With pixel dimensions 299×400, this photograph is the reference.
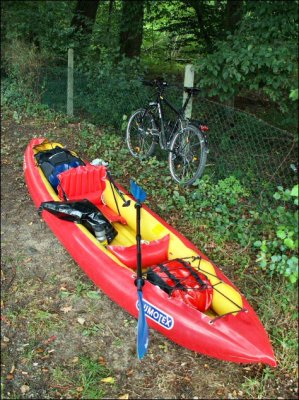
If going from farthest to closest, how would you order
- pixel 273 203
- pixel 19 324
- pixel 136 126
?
pixel 136 126 → pixel 273 203 → pixel 19 324

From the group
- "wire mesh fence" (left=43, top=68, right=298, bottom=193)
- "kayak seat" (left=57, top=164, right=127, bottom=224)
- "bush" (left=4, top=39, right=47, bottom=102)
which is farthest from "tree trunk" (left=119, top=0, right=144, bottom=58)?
"kayak seat" (left=57, top=164, right=127, bottom=224)

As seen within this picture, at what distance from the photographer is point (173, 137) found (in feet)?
17.6

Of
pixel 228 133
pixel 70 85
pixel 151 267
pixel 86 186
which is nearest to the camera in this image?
pixel 151 267

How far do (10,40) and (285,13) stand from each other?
6417 mm

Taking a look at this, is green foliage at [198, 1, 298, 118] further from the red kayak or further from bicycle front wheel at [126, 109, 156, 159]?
the red kayak

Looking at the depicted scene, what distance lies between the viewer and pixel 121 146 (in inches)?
266

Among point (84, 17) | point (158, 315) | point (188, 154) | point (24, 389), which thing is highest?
point (84, 17)

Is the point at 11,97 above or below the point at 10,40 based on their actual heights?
below

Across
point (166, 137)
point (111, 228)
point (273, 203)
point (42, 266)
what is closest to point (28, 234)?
point (42, 266)

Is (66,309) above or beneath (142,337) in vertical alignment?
beneath

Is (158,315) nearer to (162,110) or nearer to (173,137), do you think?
(173,137)

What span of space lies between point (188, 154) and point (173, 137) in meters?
0.34

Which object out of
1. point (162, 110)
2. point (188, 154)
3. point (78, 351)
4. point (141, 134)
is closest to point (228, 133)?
point (188, 154)

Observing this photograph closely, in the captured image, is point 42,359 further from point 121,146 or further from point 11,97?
point 11,97
